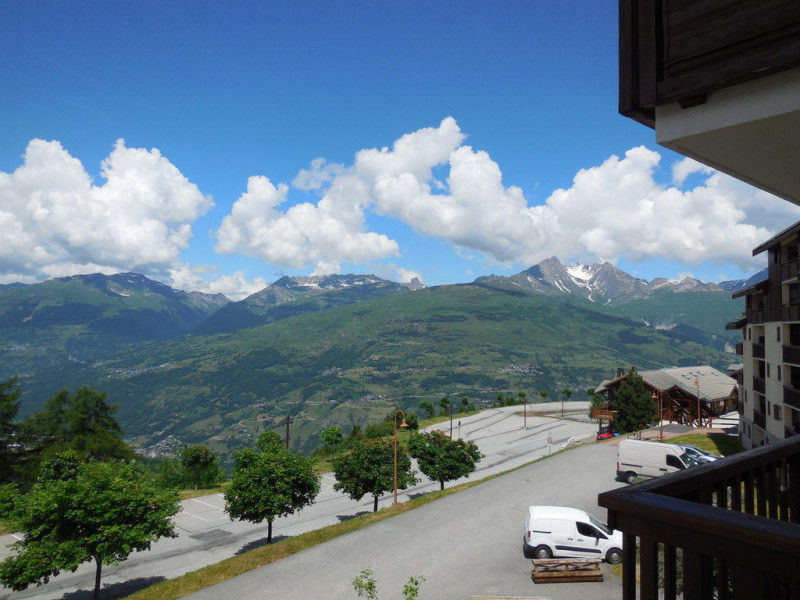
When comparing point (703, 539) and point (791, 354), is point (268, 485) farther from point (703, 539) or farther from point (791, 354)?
point (791, 354)

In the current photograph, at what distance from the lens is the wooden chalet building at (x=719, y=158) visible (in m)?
1.96

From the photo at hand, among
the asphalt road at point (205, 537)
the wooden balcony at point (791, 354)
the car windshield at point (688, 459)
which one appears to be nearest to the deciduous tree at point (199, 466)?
the asphalt road at point (205, 537)

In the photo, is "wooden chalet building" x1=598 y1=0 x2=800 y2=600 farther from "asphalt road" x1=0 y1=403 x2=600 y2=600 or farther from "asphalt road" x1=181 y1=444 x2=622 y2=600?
"asphalt road" x1=0 y1=403 x2=600 y2=600

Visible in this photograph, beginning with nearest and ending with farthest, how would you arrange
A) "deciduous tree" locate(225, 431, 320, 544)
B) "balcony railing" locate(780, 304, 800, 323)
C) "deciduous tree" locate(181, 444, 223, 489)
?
"deciduous tree" locate(225, 431, 320, 544) < "balcony railing" locate(780, 304, 800, 323) < "deciduous tree" locate(181, 444, 223, 489)

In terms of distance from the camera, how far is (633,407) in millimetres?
55781

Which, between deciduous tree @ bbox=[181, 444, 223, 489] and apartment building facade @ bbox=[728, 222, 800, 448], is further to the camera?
deciduous tree @ bbox=[181, 444, 223, 489]

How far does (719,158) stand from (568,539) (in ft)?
69.7

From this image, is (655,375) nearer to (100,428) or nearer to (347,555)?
(347,555)

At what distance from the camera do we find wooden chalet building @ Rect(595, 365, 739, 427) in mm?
64838

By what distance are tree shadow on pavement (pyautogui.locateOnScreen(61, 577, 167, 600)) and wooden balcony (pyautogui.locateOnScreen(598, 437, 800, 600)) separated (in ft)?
115

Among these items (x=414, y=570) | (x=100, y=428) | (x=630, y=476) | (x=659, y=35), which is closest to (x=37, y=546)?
(x=414, y=570)

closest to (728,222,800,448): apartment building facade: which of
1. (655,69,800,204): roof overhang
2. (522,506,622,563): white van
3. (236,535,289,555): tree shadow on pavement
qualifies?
(522,506,622,563): white van

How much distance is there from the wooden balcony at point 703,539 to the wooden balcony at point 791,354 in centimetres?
3727

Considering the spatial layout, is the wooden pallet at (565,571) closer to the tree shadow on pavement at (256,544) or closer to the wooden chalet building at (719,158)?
the wooden chalet building at (719,158)
